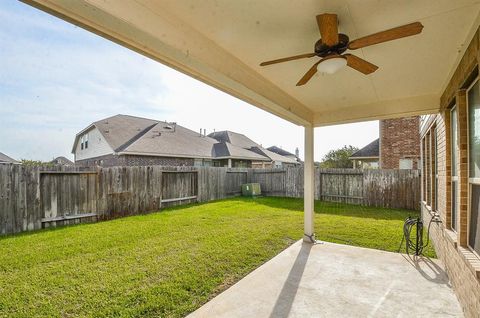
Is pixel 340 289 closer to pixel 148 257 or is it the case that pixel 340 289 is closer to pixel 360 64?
pixel 360 64

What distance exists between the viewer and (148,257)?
4078 millimetres

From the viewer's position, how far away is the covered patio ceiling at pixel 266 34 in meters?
1.76

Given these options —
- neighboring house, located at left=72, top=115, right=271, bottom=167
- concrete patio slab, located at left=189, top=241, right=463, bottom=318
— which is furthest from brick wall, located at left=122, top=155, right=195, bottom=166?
concrete patio slab, located at left=189, top=241, right=463, bottom=318

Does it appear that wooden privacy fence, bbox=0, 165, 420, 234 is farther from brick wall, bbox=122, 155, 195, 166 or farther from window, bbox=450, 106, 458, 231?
window, bbox=450, 106, 458, 231

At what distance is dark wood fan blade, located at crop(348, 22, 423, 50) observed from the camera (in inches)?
67.7

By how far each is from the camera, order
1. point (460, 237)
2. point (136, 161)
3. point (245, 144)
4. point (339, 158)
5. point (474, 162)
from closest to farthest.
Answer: point (474, 162) → point (460, 237) → point (136, 161) → point (245, 144) → point (339, 158)

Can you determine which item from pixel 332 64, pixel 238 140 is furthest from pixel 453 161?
pixel 238 140

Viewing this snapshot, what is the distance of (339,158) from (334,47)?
21.1 meters

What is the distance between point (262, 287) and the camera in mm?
3102

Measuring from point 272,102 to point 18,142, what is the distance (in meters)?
11.3

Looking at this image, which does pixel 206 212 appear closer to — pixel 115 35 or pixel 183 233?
pixel 183 233

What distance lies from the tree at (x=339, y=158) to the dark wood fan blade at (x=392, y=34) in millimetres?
20239

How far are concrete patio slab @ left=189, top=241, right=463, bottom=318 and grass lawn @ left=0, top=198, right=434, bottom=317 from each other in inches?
12.1

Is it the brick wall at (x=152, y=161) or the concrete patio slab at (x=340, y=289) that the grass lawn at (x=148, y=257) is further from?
the brick wall at (x=152, y=161)
